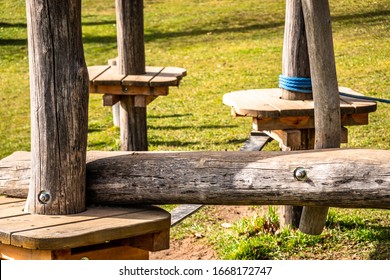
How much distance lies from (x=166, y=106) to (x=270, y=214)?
5048 millimetres

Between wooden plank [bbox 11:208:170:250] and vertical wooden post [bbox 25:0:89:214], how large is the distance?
269 millimetres

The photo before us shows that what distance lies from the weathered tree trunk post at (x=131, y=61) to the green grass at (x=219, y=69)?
902mm

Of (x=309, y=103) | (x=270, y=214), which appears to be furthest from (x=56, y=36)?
(x=270, y=214)

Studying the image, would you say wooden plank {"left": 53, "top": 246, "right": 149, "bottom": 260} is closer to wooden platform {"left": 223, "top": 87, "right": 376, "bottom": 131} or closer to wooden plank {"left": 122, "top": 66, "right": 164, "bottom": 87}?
wooden platform {"left": 223, "top": 87, "right": 376, "bottom": 131}

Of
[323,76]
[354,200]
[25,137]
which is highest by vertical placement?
[323,76]

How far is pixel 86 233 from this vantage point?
455 cm

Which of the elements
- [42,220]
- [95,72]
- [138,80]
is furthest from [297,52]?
[95,72]

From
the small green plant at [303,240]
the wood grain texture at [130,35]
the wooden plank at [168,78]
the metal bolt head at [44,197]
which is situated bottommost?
the small green plant at [303,240]

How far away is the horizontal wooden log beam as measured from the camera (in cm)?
483

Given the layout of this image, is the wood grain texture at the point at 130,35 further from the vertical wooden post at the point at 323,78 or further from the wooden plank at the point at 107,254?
the wooden plank at the point at 107,254

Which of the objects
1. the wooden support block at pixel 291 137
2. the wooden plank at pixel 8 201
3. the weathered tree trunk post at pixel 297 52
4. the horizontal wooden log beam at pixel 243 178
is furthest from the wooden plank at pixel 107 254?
the weathered tree trunk post at pixel 297 52

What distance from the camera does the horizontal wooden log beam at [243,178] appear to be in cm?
483

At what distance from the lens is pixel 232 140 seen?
9789 mm
